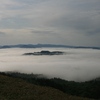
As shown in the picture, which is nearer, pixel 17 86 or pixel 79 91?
pixel 17 86

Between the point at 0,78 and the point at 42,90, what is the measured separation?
31.5 ft

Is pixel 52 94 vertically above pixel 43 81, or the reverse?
pixel 52 94

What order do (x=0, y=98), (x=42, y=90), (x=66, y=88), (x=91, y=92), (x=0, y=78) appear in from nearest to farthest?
(x=0, y=98)
(x=42, y=90)
(x=0, y=78)
(x=91, y=92)
(x=66, y=88)

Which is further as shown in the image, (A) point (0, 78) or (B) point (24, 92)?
(A) point (0, 78)

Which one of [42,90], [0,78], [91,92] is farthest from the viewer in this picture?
[91,92]

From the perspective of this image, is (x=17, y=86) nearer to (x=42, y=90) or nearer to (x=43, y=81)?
(x=42, y=90)

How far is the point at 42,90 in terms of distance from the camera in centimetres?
3784

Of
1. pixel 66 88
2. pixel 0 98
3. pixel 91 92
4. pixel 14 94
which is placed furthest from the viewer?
pixel 66 88

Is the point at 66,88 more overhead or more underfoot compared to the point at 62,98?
more underfoot

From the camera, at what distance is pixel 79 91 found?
121m

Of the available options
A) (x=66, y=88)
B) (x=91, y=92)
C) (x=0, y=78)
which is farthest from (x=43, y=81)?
(x=0, y=78)

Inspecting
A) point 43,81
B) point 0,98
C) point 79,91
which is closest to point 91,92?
point 79,91

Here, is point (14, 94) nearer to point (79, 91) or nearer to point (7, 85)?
point (7, 85)

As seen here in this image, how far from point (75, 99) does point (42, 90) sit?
5769 millimetres
